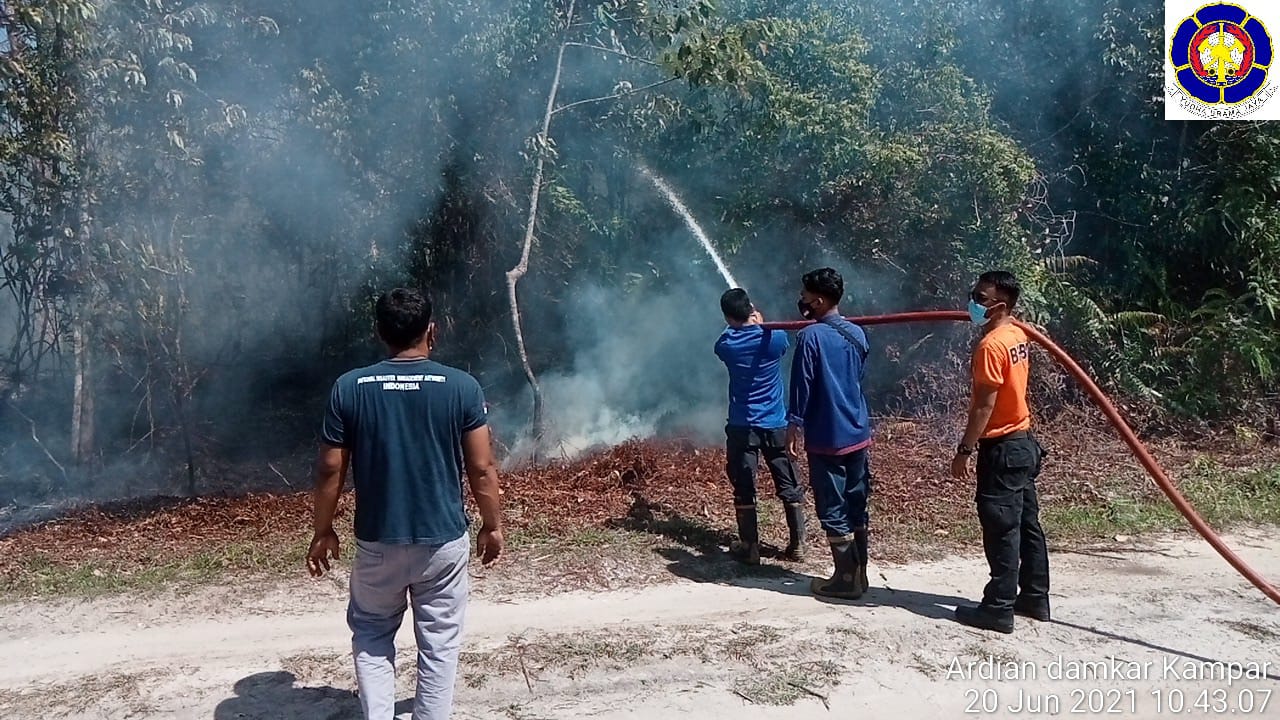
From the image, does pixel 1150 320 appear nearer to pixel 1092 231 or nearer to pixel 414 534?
pixel 1092 231

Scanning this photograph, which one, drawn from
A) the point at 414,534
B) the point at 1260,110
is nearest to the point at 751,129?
the point at 1260,110

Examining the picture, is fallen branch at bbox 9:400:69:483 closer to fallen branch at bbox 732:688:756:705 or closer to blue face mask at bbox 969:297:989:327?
fallen branch at bbox 732:688:756:705

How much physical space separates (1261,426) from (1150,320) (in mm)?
1583

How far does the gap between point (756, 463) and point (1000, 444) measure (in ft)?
5.04

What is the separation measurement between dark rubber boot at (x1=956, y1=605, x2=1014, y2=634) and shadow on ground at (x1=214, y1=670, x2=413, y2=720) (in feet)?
9.20

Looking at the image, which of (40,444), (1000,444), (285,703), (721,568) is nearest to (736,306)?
(721,568)

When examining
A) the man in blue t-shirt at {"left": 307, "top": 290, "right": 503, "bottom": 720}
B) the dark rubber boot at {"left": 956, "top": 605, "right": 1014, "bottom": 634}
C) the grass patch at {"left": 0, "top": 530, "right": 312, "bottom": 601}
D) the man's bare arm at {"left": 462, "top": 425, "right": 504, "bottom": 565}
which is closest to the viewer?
the man in blue t-shirt at {"left": 307, "top": 290, "right": 503, "bottom": 720}

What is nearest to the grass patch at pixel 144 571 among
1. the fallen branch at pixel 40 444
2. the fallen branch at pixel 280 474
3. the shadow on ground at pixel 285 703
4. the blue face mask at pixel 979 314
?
the shadow on ground at pixel 285 703

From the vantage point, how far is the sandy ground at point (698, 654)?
3.96 metres

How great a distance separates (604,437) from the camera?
9.38 meters

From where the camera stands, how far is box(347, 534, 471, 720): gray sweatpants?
3.32 metres

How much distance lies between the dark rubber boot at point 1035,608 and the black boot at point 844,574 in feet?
2.73

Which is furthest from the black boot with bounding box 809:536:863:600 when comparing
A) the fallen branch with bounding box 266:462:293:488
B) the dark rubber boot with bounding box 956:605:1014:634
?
the fallen branch with bounding box 266:462:293:488

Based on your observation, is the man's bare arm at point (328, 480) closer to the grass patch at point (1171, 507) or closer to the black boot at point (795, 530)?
the black boot at point (795, 530)
